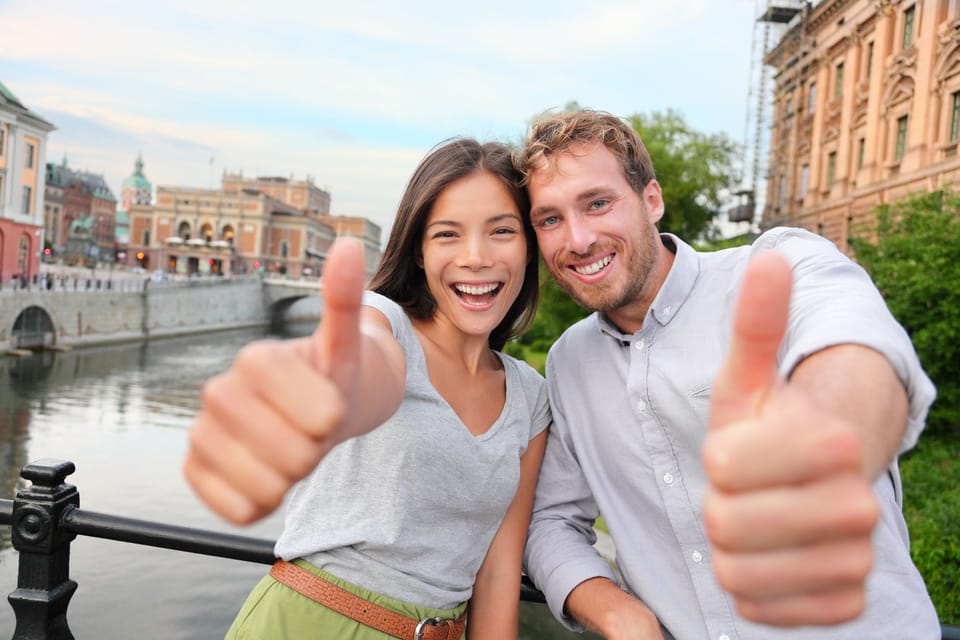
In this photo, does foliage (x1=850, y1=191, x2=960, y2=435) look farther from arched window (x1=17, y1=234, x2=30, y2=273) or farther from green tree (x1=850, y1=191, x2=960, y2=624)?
arched window (x1=17, y1=234, x2=30, y2=273)

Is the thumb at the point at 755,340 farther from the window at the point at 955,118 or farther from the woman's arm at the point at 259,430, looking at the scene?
the window at the point at 955,118

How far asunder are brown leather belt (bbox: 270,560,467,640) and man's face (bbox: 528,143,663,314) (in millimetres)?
882

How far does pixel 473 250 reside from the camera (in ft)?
6.42

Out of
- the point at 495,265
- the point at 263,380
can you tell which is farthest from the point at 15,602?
the point at 263,380

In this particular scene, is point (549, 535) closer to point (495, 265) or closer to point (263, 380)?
point (495, 265)

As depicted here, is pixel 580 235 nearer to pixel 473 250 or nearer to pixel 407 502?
pixel 473 250

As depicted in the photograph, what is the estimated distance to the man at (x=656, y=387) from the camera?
1208mm

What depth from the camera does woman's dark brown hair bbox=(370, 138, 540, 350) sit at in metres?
2.02

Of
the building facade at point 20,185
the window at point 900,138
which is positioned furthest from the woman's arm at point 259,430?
the building facade at point 20,185

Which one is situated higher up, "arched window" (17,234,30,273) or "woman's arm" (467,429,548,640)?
"arched window" (17,234,30,273)

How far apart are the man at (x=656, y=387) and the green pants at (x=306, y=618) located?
0.46 meters

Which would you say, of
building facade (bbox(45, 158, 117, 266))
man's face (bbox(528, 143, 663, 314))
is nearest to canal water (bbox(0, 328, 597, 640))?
man's face (bbox(528, 143, 663, 314))

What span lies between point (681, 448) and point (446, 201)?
33.1 inches

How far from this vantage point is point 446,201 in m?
2.00
